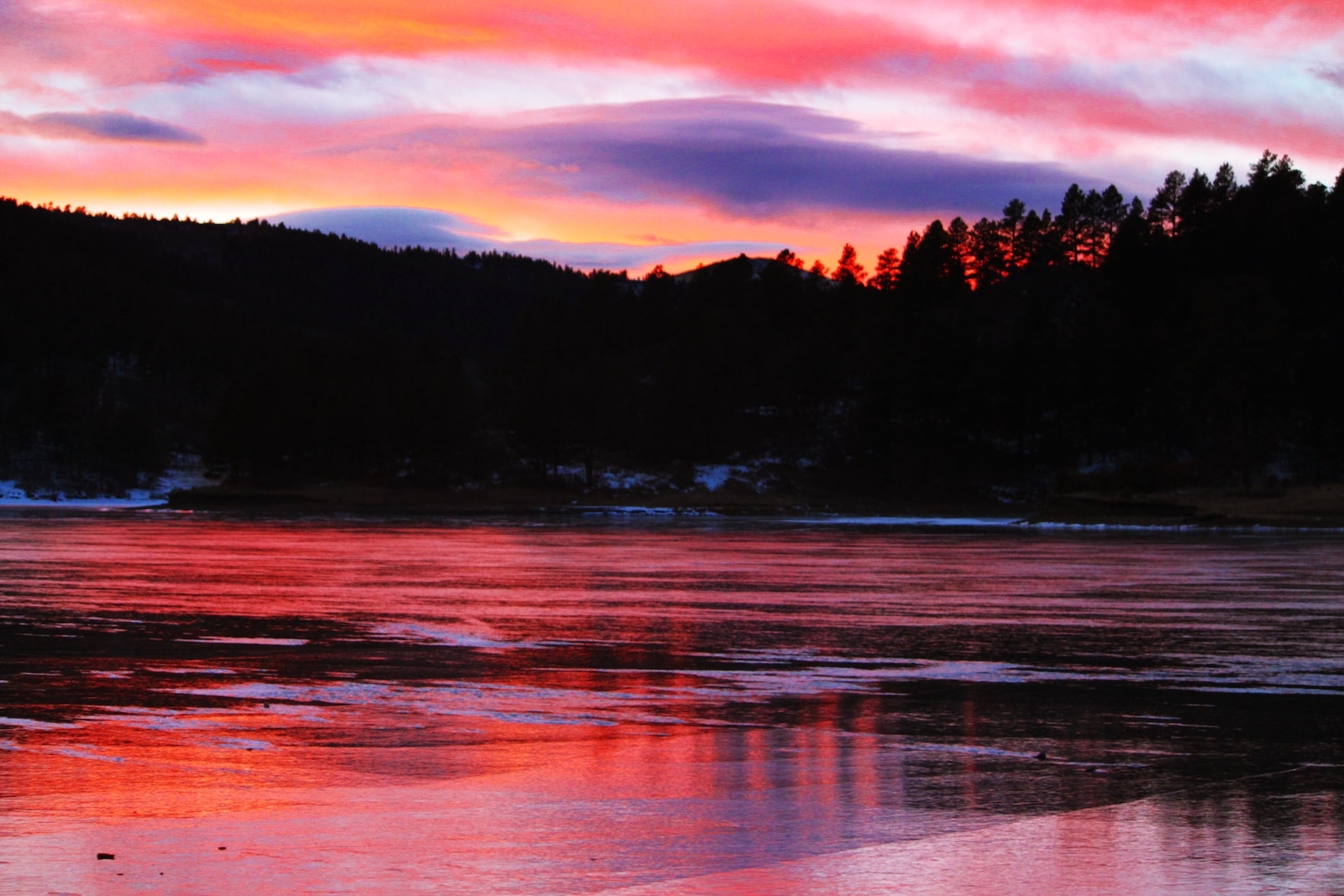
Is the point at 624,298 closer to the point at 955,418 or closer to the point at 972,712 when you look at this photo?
the point at 955,418

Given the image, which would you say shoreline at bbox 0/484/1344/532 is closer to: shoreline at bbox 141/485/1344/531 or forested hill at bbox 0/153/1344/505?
shoreline at bbox 141/485/1344/531

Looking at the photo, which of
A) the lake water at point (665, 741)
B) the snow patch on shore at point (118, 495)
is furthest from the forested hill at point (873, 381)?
the lake water at point (665, 741)

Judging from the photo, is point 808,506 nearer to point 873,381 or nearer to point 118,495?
point 873,381

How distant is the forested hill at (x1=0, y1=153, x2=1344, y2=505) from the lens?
350ft

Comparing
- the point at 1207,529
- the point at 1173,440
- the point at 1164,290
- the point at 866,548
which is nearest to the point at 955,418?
the point at 1173,440

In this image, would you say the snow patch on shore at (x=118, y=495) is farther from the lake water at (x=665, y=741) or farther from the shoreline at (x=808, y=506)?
the lake water at (x=665, y=741)

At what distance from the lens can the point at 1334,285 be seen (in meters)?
135

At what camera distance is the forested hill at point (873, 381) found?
4203 inches

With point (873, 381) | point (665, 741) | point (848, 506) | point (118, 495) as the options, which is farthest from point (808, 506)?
point (665, 741)

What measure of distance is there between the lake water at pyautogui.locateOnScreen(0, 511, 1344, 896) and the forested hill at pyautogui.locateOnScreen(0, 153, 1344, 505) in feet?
194

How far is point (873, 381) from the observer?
113m

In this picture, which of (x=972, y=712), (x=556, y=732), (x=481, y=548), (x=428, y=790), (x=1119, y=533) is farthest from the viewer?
(x=1119, y=533)

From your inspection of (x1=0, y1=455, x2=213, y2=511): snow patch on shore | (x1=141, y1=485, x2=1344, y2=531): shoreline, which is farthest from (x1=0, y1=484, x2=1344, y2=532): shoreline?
(x1=0, y1=455, x2=213, y2=511): snow patch on shore

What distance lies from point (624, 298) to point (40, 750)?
14438cm
